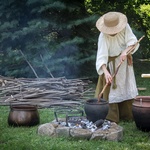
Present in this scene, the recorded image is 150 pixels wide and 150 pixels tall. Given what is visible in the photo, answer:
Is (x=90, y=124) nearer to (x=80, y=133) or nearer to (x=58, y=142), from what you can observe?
(x=80, y=133)

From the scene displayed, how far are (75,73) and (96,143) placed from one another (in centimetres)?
613

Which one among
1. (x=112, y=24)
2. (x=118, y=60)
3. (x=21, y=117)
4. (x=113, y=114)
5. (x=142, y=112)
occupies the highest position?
(x=112, y=24)

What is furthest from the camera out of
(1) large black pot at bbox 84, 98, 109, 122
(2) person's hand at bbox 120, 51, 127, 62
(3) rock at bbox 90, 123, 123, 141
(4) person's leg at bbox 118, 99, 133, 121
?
(4) person's leg at bbox 118, 99, 133, 121

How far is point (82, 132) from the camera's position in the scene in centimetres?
448

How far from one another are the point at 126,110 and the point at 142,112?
37.5 inches

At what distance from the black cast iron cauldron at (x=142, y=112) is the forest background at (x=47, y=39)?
15.8 feet

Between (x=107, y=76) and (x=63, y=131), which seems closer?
(x=63, y=131)

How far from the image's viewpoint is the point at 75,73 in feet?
34.0

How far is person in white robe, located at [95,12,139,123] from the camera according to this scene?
5.31m

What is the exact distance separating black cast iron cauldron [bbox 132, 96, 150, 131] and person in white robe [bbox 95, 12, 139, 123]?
64cm

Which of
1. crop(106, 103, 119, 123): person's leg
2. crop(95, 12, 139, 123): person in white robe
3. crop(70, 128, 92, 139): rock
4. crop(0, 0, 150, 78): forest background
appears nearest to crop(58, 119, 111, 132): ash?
crop(70, 128, 92, 139): rock

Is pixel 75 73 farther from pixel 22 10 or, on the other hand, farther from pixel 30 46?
pixel 22 10

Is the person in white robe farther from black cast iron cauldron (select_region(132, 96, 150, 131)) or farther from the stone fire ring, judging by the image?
the stone fire ring

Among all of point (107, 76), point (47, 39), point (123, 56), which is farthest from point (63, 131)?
point (47, 39)
